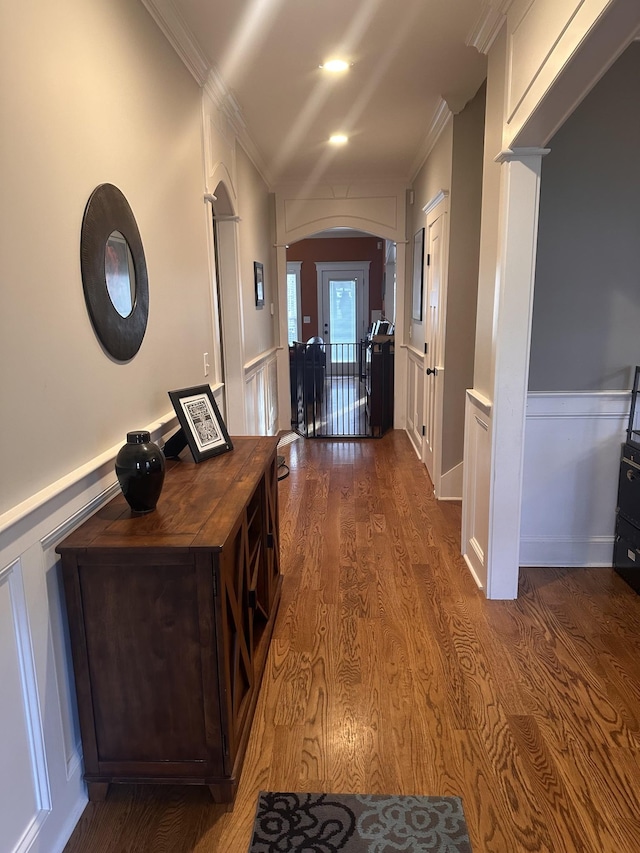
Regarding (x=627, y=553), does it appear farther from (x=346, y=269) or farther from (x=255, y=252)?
(x=346, y=269)

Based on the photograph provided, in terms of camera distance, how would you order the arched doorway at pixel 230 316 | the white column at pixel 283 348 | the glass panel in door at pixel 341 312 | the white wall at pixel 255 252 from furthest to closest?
the glass panel in door at pixel 341 312, the white column at pixel 283 348, the white wall at pixel 255 252, the arched doorway at pixel 230 316

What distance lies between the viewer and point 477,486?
302 cm

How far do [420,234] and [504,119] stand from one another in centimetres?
285

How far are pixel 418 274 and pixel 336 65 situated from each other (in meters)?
2.53

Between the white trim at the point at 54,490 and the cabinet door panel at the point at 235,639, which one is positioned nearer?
the white trim at the point at 54,490

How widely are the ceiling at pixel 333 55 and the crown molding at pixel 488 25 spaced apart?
1.0 inches

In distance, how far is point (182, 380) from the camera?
2789 millimetres

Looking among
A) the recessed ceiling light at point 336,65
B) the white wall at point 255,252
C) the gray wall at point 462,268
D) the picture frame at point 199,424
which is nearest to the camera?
the picture frame at point 199,424

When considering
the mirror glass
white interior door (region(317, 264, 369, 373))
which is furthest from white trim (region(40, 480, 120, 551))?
white interior door (region(317, 264, 369, 373))

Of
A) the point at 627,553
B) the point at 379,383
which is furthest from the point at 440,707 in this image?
the point at 379,383

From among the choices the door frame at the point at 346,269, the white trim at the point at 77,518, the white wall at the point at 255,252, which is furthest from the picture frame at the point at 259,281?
the door frame at the point at 346,269

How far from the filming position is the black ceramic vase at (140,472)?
5.53 feet

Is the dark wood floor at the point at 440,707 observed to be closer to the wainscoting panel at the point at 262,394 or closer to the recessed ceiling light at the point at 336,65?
the wainscoting panel at the point at 262,394

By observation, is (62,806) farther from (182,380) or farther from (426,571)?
(426,571)
